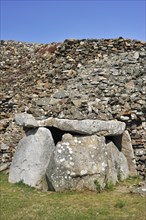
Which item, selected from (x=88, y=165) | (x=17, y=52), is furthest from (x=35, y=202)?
(x=17, y=52)

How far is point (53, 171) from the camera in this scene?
45.2 ft

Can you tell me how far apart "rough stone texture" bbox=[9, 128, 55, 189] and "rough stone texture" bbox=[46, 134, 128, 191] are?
57 cm

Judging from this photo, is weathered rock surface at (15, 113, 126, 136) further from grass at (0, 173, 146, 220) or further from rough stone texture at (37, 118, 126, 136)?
grass at (0, 173, 146, 220)

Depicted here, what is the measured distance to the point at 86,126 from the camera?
14602 millimetres

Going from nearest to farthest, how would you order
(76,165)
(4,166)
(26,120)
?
(76,165), (26,120), (4,166)

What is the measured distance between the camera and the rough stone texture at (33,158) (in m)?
14.5

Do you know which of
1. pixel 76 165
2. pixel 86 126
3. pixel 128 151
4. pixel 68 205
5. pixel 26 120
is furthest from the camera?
pixel 128 151

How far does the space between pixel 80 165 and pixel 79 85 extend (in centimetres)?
562

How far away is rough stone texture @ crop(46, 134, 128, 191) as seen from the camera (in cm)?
1365

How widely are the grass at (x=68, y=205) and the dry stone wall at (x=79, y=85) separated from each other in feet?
10.5

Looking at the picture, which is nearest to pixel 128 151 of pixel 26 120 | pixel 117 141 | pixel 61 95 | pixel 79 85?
pixel 117 141

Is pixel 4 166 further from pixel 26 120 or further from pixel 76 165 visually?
pixel 76 165

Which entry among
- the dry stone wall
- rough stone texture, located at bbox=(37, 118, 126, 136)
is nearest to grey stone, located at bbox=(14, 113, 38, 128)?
rough stone texture, located at bbox=(37, 118, 126, 136)

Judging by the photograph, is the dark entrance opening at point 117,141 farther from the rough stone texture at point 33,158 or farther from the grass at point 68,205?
the rough stone texture at point 33,158
